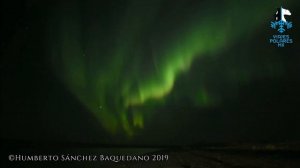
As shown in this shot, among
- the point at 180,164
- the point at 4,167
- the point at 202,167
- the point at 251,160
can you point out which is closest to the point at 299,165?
the point at 251,160

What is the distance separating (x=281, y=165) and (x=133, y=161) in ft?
22.4

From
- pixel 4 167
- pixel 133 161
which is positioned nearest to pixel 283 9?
pixel 133 161

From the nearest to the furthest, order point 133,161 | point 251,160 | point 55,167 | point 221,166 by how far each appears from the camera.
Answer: point 221,166
point 251,160
point 133,161
point 55,167

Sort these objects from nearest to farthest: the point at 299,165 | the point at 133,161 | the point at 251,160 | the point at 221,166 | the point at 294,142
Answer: the point at 299,165 → the point at 221,166 → the point at 251,160 → the point at 133,161 → the point at 294,142

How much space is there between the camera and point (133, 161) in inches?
621

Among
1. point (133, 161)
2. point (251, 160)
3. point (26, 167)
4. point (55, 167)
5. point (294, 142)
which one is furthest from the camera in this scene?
point (55, 167)

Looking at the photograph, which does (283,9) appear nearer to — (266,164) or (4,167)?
(266,164)

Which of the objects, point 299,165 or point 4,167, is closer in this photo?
point 299,165

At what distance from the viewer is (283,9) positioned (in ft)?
63.5

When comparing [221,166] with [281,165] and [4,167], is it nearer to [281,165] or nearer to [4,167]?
[281,165]

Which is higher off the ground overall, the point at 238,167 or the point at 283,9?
the point at 283,9

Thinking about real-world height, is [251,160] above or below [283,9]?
below

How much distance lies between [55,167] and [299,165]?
17.7 meters

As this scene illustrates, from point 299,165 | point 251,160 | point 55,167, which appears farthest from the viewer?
point 55,167
